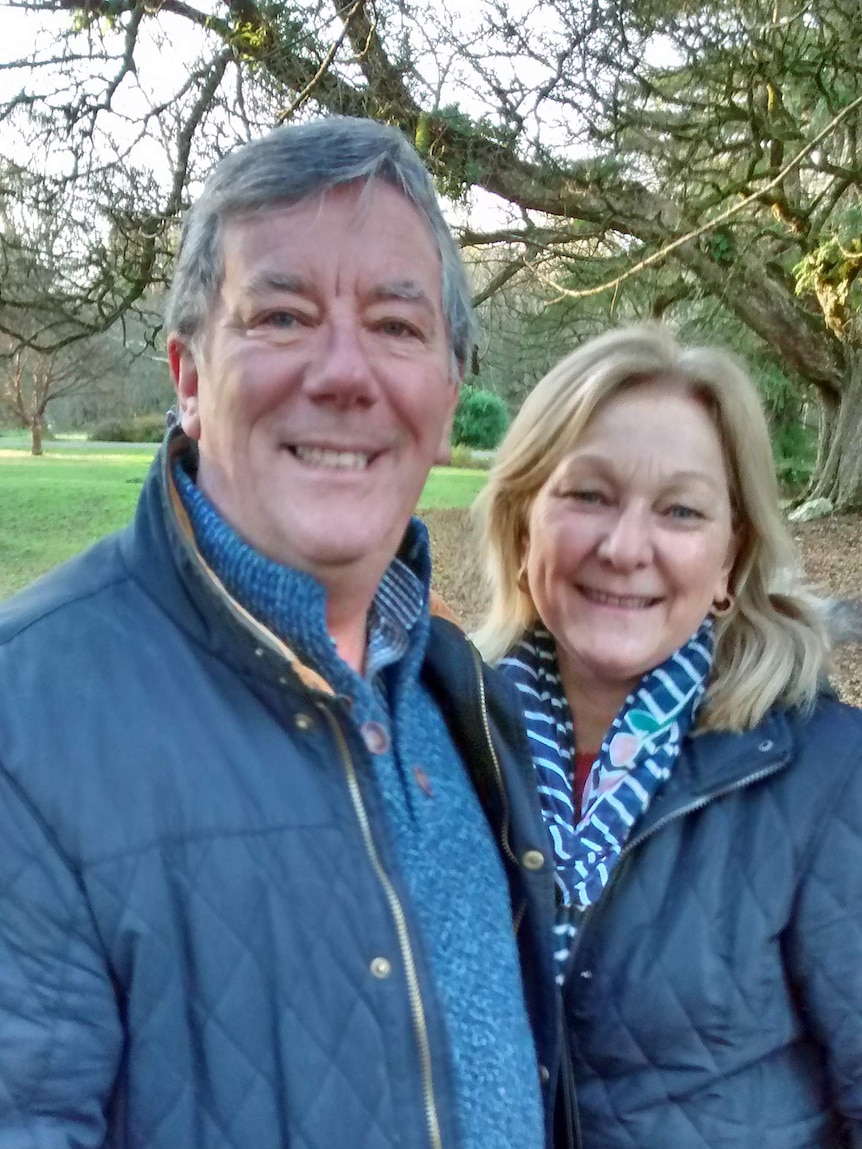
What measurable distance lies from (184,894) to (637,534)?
0.94 m

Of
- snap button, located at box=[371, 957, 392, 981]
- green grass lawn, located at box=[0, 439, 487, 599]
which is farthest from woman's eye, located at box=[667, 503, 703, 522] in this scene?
green grass lawn, located at box=[0, 439, 487, 599]

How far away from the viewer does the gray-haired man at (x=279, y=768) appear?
89 centimetres

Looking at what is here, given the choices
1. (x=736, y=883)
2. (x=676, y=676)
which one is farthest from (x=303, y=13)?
(x=736, y=883)

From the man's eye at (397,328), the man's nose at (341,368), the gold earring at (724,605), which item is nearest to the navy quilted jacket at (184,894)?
the man's nose at (341,368)

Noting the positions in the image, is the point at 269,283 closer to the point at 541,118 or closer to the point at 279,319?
the point at 279,319

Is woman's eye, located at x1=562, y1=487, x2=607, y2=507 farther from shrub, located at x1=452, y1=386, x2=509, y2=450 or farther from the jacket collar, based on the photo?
shrub, located at x1=452, y1=386, x2=509, y2=450

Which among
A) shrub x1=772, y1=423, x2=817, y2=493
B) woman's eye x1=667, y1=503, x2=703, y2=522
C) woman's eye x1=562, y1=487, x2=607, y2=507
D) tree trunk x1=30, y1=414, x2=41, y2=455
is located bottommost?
woman's eye x1=667, y1=503, x2=703, y2=522

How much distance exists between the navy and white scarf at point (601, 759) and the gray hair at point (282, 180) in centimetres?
71

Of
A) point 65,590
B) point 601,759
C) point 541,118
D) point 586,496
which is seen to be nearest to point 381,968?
point 65,590

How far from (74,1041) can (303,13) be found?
148 inches

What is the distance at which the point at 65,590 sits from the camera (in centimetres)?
103

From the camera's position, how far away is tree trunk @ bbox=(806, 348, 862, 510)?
376 inches

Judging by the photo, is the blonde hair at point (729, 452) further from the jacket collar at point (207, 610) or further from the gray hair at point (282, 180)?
the jacket collar at point (207, 610)

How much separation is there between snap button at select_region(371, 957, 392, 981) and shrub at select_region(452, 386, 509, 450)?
238cm
